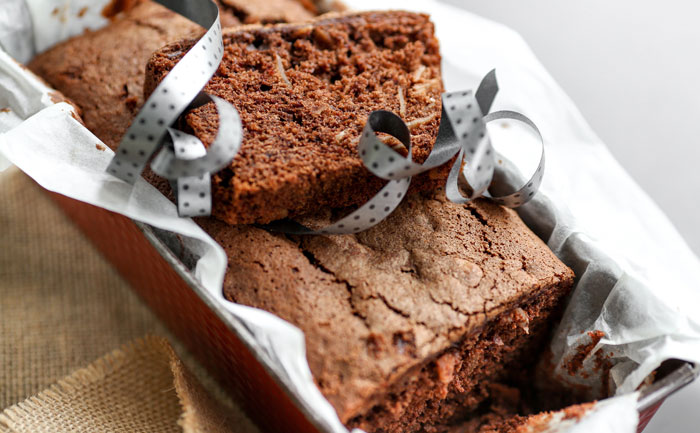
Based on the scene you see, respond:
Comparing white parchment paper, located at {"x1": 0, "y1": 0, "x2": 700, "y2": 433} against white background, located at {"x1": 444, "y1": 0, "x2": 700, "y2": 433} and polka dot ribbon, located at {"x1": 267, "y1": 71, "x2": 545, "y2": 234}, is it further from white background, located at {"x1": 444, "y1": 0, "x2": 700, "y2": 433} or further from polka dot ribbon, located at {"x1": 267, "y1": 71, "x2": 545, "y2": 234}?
white background, located at {"x1": 444, "y1": 0, "x2": 700, "y2": 433}

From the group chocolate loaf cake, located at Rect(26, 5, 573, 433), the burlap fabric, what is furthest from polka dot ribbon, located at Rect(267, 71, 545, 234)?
the burlap fabric

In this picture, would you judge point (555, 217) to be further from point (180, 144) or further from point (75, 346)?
point (75, 346)

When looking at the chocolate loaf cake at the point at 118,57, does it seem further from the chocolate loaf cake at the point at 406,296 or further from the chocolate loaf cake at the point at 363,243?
the chocolate loaf cake at the point at 406,296

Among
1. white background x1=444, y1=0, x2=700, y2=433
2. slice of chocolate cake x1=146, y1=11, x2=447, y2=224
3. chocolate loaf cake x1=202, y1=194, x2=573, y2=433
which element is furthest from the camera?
white background x1=444, y1=0, x2=700, y2=433

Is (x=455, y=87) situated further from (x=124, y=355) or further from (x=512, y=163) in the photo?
(x=124, y=355)

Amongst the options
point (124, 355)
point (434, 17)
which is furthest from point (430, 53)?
point (124, 355)

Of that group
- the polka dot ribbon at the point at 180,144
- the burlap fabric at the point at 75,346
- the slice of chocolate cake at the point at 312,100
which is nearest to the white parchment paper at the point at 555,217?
the polka dot ribbon at the point at 180,144

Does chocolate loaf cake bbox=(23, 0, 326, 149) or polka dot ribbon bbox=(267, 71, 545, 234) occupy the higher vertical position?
polka dot ribbon bbox=(267, 71, 545, 234)
